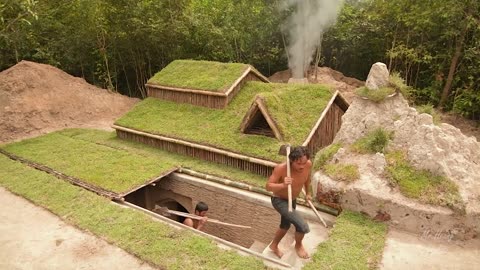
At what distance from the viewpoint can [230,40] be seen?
1717 centimetres

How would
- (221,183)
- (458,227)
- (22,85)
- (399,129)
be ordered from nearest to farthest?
(458,227) → (399,129) → (221,183) → (22,85)

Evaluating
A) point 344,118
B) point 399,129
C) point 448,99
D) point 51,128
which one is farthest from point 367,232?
point 51,128

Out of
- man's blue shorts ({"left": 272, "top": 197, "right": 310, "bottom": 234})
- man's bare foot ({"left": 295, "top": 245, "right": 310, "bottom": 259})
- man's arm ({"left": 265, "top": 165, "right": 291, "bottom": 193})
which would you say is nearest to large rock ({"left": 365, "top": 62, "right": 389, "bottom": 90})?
man's arm ({"left": 265, "top": 165, "right": 291, "bottom": 193})

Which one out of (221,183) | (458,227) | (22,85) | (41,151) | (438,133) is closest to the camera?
(458,227)

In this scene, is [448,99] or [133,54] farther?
[133,54]

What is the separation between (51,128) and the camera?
44.5 ft

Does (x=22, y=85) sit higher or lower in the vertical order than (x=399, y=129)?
lower

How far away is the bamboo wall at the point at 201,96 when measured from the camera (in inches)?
424

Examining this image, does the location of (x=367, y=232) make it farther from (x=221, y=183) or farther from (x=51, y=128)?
(x=51, y=128)

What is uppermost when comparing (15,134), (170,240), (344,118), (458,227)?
(344,118)

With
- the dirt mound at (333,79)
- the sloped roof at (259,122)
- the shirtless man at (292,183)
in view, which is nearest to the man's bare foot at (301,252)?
the shirtless man at (292,183)

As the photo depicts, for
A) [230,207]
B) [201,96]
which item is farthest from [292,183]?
[201,96]

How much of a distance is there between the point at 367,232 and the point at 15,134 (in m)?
12.6

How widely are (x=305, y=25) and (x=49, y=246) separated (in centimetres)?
1453
